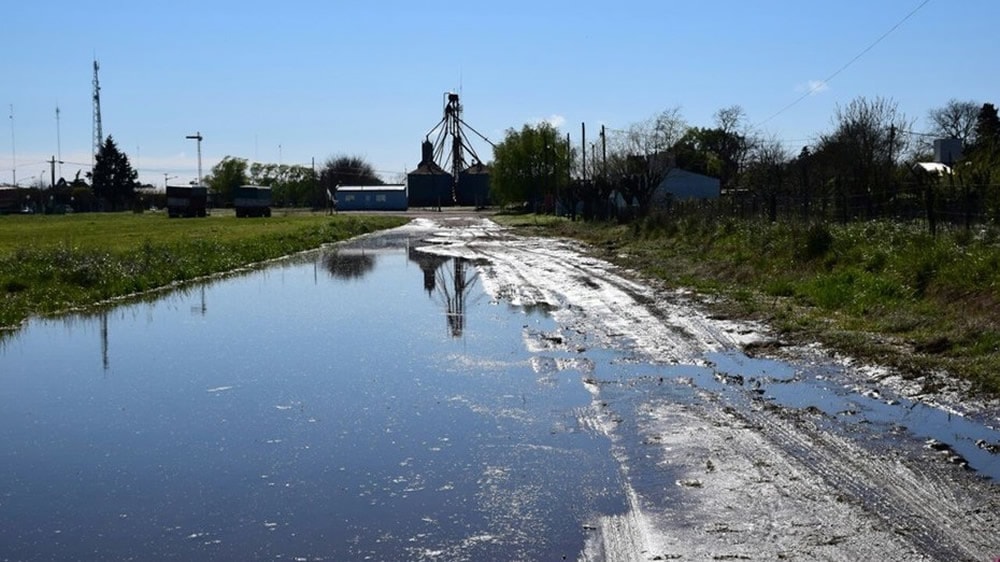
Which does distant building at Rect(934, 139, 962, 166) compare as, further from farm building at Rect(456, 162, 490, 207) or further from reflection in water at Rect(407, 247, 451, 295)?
farm building at Rect(456, 162, 490, 207)

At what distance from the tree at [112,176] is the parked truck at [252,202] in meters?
40.8

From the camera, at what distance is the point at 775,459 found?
30.1 ft

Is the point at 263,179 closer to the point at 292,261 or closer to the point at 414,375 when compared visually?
the point at 292,261

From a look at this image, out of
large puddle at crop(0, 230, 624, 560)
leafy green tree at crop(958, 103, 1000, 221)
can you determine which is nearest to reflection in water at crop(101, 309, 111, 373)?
large puddle at crop(0, 230, 624, 560)

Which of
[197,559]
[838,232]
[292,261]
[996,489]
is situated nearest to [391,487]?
[197,559]

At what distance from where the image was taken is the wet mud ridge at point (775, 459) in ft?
23.1

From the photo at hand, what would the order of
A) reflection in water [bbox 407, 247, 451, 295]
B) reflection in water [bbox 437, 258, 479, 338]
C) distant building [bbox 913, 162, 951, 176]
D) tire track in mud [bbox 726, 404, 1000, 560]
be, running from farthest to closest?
distant building [bbox 913, 162, 951, 176], reflection in water [bbox 407, 247, 451, 295], reflection in water [bbox 437, 258, 479, 338], tire track in mud [bbox 726, 404, 1000, 560]

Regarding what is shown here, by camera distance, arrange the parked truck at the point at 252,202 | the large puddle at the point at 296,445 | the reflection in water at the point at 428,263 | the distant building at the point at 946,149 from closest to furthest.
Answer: the large puddle at the point at 296,445 → the reflection in water at the point at 428,263 → the distant building at the point at 946,149 → the parked truck at the point at 252,202

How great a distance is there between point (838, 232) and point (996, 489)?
53.8ft

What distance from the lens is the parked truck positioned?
9856cm

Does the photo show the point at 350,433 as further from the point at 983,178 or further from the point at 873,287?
the point at 983,178

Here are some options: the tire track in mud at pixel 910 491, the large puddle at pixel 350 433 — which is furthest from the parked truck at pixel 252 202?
the tire track in mud at pixel 910 491

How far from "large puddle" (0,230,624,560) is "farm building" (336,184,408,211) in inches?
4271

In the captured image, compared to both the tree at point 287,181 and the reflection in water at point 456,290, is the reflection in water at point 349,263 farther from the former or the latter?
the tree at point 287,181
